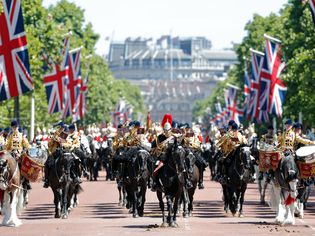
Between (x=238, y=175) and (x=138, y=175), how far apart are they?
8.46ft

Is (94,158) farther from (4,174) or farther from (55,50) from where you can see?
(4,174)

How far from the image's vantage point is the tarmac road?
95.0 feet

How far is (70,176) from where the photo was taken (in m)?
34.5

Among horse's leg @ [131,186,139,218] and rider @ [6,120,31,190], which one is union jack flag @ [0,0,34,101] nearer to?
horse's leg @ [131,186,139,218]

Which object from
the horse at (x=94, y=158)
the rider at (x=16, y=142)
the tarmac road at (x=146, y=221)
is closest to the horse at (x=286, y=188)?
the tarmac road at (x=146, y=221)

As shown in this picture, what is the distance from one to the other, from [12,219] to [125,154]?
16.3 ft

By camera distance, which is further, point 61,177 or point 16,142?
point 61,177

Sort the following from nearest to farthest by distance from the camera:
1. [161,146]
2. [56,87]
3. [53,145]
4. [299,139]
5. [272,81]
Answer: [161,146] < [299,139] < [53,145] < [56,87] < [272,81]

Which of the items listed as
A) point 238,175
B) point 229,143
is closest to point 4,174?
point 238,175

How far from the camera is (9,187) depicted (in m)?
31.4

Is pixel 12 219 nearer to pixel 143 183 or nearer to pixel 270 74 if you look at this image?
pixel 143 183

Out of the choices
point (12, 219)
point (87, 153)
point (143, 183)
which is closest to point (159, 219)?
point (143, 183)

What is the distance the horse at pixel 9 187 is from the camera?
1223 inches

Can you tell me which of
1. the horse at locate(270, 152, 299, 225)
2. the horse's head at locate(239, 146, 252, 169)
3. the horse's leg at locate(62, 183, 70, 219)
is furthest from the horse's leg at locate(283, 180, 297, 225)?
the horse's leg at locate(62, 183, 70, 219)
